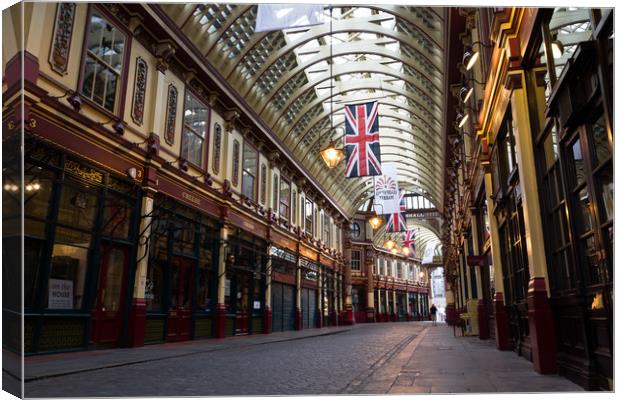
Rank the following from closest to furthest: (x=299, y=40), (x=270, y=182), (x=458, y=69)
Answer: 1. (x=458, y=69)
2. (x=299, y=40)
3. (x=270, y=182)

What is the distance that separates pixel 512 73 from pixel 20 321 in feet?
22.9

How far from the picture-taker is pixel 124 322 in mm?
11320

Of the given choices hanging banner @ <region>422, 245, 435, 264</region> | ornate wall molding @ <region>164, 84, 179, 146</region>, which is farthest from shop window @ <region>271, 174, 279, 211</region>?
hanging banner @ <region>422, 245, 435, 264</region>

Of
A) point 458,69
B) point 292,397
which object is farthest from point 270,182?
point 292,397

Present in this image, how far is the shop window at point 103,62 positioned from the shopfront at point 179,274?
293 cm

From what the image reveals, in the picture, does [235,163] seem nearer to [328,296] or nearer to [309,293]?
[309,293]

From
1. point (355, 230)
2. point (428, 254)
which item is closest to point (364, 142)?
point (355, 230)

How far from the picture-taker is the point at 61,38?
381 inches

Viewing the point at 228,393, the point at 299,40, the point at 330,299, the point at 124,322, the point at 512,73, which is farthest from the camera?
the point at 330,299

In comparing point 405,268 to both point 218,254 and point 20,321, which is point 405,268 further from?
point 20,321

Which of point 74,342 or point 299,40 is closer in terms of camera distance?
point 74,342

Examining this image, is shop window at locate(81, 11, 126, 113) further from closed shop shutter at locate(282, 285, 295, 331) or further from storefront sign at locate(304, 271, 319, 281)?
storefront sign at locate(304, 271, 319, 281)

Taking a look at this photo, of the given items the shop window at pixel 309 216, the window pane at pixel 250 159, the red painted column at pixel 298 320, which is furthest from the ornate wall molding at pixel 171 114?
the shop window at pixel 309 216

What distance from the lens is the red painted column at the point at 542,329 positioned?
21.1 ft
